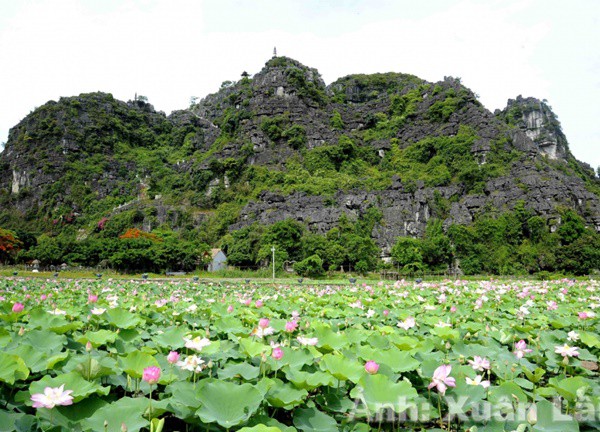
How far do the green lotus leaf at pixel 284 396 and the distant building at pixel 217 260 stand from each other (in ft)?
146

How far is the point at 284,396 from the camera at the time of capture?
5.99 ft

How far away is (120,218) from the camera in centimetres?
6031

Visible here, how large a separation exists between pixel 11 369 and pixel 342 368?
1.61m

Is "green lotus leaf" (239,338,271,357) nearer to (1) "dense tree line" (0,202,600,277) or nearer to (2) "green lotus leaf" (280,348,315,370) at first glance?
(2) "green lotus leaf" (280,348,315,370)

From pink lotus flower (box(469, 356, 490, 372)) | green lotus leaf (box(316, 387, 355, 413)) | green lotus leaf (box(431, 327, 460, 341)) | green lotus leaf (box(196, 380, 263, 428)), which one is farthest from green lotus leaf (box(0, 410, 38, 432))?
green lotus leaf (box(431, 327, 460, 341))

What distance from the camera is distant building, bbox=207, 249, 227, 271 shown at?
45.3m

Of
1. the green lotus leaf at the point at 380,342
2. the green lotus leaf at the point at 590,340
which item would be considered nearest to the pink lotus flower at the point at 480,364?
the green lotus leaf at the point at 380,342

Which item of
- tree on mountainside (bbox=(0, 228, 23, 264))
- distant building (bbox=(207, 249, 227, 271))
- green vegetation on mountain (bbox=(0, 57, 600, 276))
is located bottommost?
distant building (bbox=(207, 249, 227, 271))

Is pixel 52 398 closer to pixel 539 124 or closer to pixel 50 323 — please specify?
pixel 50 323

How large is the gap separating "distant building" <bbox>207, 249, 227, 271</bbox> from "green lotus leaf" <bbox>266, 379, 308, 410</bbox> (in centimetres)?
4453

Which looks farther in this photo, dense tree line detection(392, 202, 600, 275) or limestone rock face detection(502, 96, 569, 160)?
limestone rock face detection(502, 96, 569, 160)

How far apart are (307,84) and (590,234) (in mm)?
49557

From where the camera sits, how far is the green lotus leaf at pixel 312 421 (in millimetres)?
1726

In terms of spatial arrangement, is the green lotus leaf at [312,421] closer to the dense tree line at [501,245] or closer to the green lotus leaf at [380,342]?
the green lotus leaf at [380,342]
